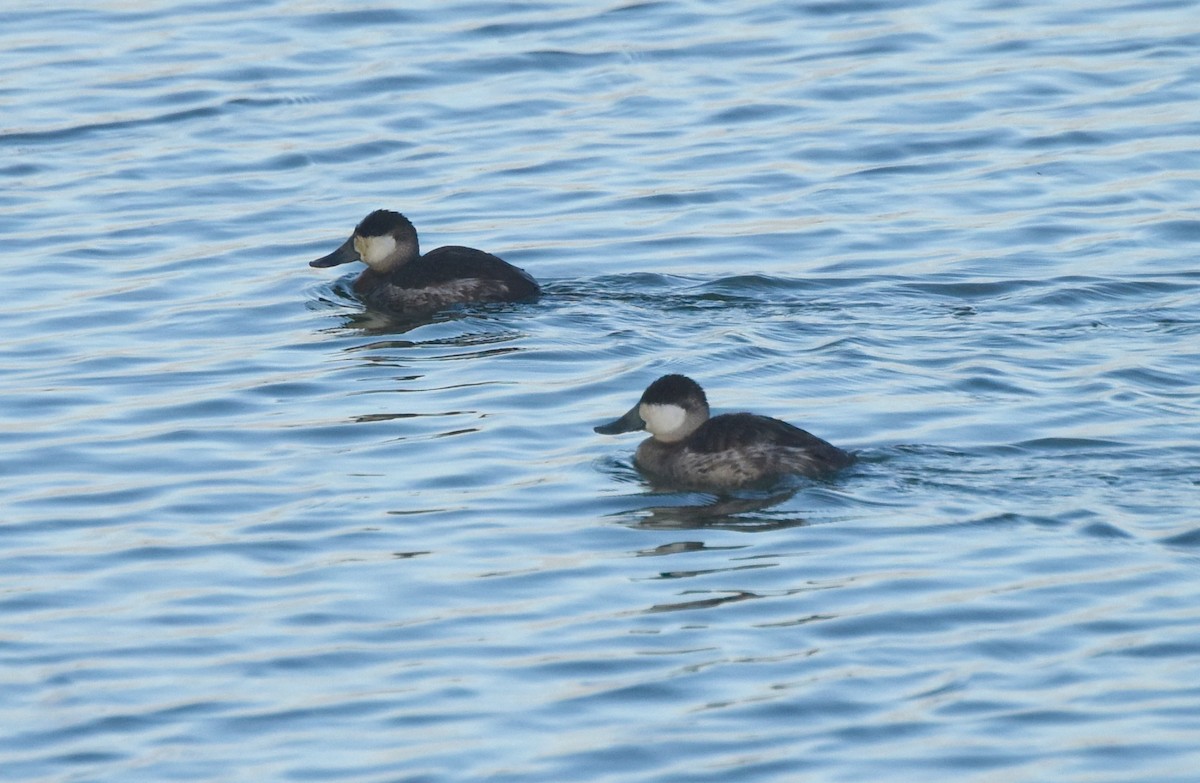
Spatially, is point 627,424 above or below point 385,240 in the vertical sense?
below

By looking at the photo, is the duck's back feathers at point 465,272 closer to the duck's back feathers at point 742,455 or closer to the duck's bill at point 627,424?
the duck's bill at point 627,424

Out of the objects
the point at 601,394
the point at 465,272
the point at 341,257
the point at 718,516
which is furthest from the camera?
the point at 341,257

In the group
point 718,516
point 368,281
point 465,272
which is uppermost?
point 465,272

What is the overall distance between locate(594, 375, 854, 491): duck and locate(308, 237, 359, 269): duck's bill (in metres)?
3.97

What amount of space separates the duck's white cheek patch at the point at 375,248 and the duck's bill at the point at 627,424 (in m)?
3.89

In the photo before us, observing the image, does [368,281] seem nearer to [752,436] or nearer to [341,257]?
[341,257]

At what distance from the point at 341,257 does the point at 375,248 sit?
10.7 inches

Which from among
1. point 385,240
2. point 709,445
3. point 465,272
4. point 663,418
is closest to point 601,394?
point 663,418

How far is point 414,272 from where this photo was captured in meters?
13.9

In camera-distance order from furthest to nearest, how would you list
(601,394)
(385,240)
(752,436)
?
(385,240), (601,394), (752,436)

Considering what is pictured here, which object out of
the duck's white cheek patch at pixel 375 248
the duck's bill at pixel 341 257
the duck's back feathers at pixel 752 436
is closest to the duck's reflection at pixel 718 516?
the duck's back feathers at pixel 752 436

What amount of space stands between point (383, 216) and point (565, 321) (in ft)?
6.13

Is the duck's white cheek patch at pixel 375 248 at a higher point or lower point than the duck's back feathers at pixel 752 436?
higher

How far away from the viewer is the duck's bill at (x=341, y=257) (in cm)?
1461
